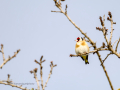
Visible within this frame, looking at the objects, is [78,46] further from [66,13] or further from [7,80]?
[7,80]

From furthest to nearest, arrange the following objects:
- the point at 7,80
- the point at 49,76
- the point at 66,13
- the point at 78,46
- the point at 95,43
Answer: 1. the point at 78,46
2. the point at 66,13
3. the point at 95,43
4. the point at 49,76
5. the point at 7,80

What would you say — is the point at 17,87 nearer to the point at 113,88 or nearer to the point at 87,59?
the point at 113,88

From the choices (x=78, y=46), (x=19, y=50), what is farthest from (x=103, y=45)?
(x=78, y=46)

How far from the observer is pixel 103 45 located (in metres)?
5.30

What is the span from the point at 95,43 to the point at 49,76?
1.69 metres

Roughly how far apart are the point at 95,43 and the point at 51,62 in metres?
1.45

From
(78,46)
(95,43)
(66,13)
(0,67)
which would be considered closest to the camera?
(0,67)

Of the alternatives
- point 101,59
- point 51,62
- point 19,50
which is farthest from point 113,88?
point 19,50

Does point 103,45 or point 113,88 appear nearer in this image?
point 103,45

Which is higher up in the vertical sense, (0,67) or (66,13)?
(66,13)

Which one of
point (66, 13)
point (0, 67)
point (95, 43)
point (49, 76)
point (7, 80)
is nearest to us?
point (0, 67)

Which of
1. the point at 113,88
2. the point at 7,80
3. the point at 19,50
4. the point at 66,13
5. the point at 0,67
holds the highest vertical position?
the point at 66,13

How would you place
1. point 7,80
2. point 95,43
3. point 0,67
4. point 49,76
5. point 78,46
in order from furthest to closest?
point 78,46
point 95,43
point 49,76
point 7,80
point 0,67

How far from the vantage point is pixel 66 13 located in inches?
239
